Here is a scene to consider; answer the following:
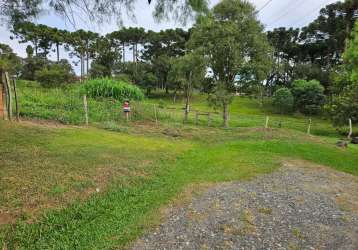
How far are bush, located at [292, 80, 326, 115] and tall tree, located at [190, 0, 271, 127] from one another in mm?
15609

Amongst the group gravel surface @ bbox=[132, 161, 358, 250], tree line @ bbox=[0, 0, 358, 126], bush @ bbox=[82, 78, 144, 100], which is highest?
tree line @ bbox=[0, 0, 358, 126]

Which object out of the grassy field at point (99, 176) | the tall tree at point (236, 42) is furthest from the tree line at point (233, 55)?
the grassy field at point (99, 176)

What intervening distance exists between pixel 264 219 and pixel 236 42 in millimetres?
11883

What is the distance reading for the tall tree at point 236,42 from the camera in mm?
13961

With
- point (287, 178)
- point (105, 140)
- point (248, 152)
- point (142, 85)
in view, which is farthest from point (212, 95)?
point (142, 85)

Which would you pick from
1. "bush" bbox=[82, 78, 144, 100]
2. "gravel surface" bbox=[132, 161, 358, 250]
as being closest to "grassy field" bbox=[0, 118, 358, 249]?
"gravel surface" bbox=[132, 161, 358, 250]

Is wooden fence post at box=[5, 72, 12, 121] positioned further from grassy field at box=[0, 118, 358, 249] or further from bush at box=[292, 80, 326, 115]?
bush at box=[292, 80, 326, 115]

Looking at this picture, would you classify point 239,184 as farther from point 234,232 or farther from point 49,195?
point 49,195

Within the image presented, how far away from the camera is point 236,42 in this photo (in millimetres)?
14172

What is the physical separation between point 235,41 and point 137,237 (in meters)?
12.7

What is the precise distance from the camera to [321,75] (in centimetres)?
3291

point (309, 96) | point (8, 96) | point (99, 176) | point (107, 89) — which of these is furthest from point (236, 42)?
point (309, 96)

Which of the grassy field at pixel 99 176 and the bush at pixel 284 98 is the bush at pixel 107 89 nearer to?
the grassy field at pixel 99 176

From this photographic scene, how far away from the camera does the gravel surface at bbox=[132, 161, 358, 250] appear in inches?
122
